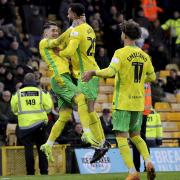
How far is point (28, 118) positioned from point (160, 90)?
8207 mm

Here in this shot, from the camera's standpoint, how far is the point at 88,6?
1095 inches

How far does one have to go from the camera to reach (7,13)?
25391 millimetres

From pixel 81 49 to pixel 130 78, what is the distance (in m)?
1.86

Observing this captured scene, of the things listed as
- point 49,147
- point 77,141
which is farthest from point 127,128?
point 77,141

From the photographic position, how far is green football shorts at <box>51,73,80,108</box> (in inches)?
637

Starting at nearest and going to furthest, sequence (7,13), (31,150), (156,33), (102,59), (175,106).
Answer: (31,150) → (102,59) → (7,13) → (175,106) → (156,33)

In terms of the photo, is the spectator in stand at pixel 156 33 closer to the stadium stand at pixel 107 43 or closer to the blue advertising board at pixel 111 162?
the stadium stand at pixel 107 43

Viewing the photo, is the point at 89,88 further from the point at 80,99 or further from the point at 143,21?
the point at 143,21

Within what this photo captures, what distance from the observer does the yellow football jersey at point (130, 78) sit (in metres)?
14.3

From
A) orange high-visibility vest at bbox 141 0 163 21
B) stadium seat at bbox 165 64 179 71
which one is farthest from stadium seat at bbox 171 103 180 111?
orange high-visibility vest at bbox 141 0 163 21

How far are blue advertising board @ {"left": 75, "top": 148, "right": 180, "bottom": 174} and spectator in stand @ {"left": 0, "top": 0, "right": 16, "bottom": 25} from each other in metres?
6.88

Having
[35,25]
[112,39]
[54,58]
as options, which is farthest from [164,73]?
[54,58]

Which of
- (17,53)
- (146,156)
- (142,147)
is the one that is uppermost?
(17,53)

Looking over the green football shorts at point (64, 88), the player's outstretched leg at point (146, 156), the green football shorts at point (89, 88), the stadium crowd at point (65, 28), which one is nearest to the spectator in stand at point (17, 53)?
the stadium crowd at point (65, 28)
